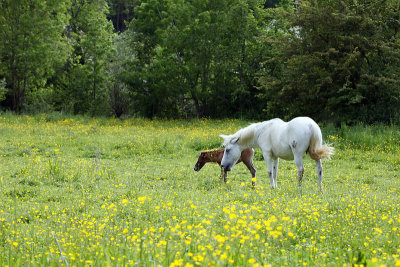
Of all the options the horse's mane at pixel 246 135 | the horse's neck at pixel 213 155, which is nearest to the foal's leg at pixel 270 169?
the horse's mane at pixel 246 135

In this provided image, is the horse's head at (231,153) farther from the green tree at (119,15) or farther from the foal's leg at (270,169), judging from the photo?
the green tree at (119,15)

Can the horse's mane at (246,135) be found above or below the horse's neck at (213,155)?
above

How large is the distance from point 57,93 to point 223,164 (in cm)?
2975

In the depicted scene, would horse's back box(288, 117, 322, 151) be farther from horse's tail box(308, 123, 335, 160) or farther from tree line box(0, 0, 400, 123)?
tree line box(0, 0, 400, 123)

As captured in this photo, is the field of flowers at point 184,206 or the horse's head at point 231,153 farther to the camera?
the horse's head at point 231,153

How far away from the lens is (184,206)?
21.1 ft

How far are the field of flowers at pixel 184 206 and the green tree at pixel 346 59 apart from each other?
2042 millimetres

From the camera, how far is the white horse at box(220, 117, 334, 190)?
8.89 m

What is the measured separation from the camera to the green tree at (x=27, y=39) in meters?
30.1

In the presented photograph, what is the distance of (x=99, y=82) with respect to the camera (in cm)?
3288

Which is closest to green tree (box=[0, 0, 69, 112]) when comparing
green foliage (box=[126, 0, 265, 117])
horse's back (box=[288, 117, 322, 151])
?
green foliage (box=[126, 0, 265, 117])

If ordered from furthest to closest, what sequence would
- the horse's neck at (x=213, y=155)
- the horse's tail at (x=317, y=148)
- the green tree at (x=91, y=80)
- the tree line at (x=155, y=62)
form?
1. the green tree at (x=91, y=80)
2. the tree line at (x=155, y=62)
3. the horse's neck at (x=213, y=155)
4. the horse's tail at (x=317, y=148)

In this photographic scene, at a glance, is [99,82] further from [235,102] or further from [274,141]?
[274,141]

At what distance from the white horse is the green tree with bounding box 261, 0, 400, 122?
10.4m
